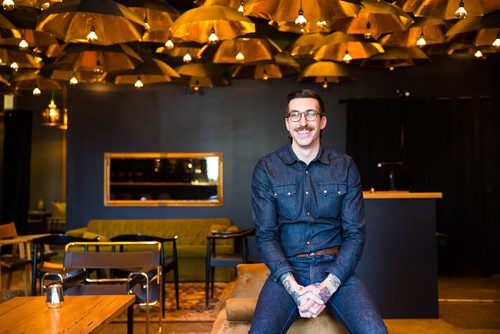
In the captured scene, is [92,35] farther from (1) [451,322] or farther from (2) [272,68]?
(1) [451,322]

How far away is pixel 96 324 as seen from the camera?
3086mm

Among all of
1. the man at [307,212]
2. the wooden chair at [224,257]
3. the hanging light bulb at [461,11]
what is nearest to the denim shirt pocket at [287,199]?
the man at [307,212]

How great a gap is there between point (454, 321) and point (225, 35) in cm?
352

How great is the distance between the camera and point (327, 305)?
326 centimetres

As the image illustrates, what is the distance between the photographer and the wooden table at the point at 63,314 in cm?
301

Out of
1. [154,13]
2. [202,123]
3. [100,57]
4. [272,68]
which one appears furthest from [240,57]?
[202,123]

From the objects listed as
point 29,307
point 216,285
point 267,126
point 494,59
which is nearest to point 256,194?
point 29,307

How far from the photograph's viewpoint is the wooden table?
9.89 feet

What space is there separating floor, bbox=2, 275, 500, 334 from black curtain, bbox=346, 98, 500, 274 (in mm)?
1701

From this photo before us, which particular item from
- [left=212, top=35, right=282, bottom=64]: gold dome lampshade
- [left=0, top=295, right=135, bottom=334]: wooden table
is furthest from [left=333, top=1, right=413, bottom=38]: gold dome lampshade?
[left=0, top=295, right=135, bottom=334]: wooden table

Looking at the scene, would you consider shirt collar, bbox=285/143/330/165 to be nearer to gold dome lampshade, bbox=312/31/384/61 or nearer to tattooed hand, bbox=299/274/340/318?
tattooed hand, bbox=299/274/340/318

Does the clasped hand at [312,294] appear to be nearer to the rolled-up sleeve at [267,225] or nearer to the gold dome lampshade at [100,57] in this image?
the rolled-up sleeve at [267,225]

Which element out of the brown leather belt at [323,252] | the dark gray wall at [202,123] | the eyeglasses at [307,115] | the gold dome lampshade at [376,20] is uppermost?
the gold dome lampshade at [376,20]

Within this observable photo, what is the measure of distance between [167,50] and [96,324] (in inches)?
199
